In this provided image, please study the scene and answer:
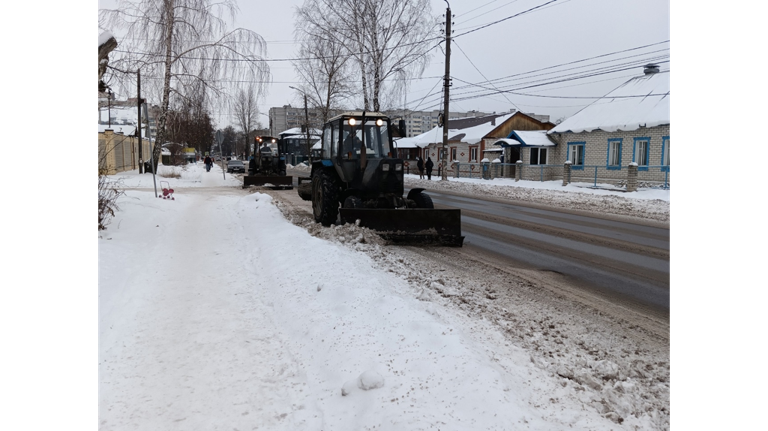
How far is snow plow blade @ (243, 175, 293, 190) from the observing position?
2270 cm

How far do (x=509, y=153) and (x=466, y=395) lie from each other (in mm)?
36503

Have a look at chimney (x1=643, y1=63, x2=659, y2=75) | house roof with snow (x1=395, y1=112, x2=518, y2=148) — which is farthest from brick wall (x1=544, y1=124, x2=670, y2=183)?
house roof with snow (x1=395, y1=112, x2=518, y2=148)

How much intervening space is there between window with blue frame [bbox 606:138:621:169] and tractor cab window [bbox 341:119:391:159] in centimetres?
2182

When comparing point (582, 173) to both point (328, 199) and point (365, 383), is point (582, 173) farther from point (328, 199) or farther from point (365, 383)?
point (365, 383)

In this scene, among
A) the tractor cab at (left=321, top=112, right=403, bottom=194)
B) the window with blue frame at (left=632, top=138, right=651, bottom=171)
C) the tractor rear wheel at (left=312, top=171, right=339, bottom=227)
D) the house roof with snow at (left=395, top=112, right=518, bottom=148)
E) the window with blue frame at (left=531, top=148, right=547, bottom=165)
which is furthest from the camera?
the house roof with snow at (left=395, top=112, right=518, bottom=148)

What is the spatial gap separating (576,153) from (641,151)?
4.86 meters

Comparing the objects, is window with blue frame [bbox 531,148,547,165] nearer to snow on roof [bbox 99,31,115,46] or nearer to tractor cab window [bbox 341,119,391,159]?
tractor cab window [bbox 341,119,391,159]

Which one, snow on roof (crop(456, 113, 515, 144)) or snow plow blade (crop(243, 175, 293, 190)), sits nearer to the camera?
snow plow blade (crop(243, 175, 293, 190))

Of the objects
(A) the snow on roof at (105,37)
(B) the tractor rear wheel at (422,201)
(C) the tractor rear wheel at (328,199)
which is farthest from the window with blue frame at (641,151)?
(A) the snow on roof at (105,37)

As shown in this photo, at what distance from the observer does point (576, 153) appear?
31594 millimetres

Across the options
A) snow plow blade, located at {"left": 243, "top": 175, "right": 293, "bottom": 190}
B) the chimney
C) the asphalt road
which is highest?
the chimney
